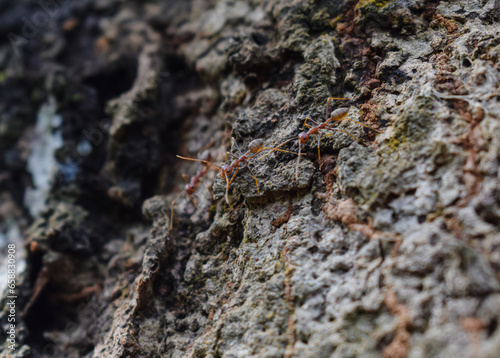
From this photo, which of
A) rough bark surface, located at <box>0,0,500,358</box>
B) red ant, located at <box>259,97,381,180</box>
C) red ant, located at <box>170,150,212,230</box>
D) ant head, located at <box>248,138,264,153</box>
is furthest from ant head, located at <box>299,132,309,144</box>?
red ant, located at <box>170,150,212,230</box>

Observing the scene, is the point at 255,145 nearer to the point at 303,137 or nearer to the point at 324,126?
the point at 303,137

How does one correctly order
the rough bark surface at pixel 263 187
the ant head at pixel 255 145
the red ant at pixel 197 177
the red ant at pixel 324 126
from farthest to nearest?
1. the red ant at pixel 197 177
2. the ant head at pixel 255 145
3. the red ant at pixel 324 126
4. the rough bark surface at pixel 263 187

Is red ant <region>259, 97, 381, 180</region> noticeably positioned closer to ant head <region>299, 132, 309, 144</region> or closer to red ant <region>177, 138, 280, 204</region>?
ant head <region>299, 132, 309, 144</region>

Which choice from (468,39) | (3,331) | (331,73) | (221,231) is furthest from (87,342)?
(468,39)

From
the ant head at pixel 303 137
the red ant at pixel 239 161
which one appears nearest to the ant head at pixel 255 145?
the red ant at pixel 239 161

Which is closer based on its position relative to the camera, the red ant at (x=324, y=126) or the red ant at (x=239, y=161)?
the red ant at (x=324, y=126)

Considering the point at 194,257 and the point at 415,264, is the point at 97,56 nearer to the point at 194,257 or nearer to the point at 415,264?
the point at 194,257

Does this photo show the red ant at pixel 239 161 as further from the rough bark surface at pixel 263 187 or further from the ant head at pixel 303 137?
the ant head at pixel 303 137
